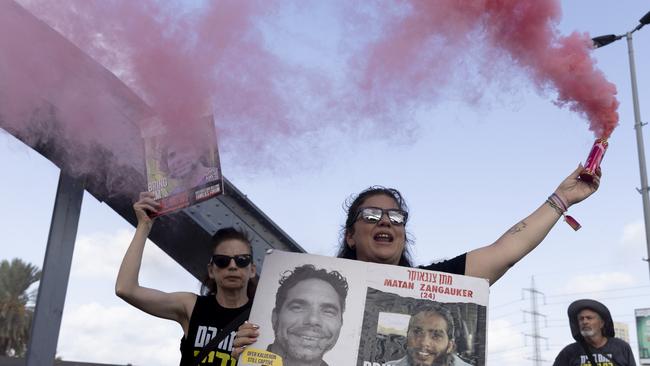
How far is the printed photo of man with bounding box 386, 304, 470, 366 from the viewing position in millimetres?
2684

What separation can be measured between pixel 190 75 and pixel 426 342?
272cm

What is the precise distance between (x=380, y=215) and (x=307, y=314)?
630 millimetres

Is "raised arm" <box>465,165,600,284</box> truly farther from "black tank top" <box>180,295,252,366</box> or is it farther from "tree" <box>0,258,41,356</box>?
"tree" <box>0,258,41,356</box>

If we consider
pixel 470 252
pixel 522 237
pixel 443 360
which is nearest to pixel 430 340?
pixel 443 360

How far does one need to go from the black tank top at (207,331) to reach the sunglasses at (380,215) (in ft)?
3.27

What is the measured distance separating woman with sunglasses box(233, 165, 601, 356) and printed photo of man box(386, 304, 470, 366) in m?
0.37

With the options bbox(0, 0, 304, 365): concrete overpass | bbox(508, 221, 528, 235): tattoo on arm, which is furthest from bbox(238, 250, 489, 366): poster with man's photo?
bbox(0, 0, 304, 365): concrete overpass

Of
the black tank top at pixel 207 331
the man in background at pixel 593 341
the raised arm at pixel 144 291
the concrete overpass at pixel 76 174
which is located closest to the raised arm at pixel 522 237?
the black tank top at pixel 207 331

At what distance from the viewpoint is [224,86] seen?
4664 millimetres

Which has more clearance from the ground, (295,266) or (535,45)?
(535,45)

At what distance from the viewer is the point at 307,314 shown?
2846 mm

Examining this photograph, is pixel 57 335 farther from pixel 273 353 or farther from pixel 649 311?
pixel 649 311

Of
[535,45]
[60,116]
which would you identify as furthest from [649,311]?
[60,116]

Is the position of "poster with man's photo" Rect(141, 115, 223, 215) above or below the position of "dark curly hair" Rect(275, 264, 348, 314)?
above
